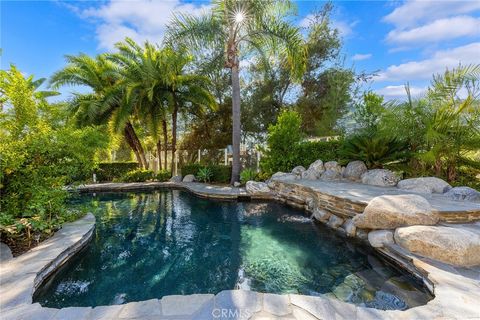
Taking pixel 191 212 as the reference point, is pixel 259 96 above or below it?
above

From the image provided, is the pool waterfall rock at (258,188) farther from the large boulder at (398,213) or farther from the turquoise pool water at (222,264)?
the large boulder at (398,213)

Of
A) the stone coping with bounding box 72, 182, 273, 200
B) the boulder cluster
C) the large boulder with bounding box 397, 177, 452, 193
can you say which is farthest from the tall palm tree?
the large boulder with bounding box 397, 177, 452, 193

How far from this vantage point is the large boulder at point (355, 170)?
8.04 meters

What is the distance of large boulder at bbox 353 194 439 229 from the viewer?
11.9 feet

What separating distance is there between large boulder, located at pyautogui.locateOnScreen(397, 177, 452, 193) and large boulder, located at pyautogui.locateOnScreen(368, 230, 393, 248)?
116 inches

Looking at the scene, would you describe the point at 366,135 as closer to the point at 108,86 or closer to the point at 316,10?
the point at 316,10

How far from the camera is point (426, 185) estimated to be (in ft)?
19.3

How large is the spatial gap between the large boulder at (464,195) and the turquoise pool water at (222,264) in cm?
261

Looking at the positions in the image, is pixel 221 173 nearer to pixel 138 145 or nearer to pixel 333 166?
pixel 333 166

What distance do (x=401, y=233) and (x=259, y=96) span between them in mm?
11789

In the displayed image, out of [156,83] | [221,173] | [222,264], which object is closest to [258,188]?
[221,173]

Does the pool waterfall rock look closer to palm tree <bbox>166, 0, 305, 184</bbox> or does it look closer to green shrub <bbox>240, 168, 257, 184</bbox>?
green shrub <bbox>240, 168, 257, 184</bbox>

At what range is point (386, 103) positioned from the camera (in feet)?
22.9

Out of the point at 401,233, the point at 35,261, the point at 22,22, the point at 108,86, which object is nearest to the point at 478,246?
the point at 401,233
